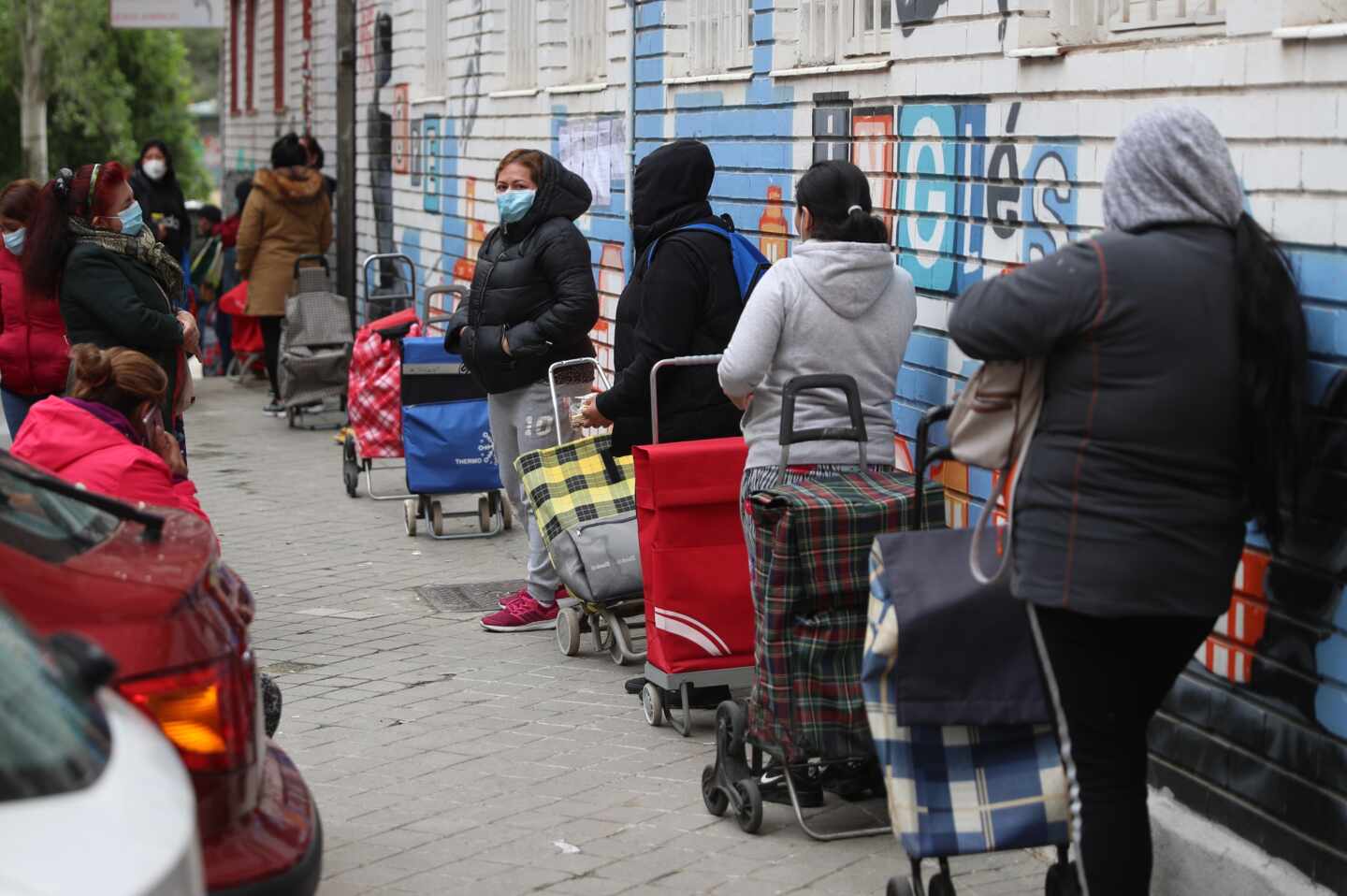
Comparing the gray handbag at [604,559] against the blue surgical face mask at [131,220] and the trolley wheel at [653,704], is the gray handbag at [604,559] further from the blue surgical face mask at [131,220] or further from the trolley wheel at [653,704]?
the blue surgical face mask at [131,220]

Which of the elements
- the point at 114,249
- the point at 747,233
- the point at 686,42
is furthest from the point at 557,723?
the point at 686,42

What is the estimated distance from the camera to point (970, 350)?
4023 mm

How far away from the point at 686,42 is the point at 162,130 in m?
41.3

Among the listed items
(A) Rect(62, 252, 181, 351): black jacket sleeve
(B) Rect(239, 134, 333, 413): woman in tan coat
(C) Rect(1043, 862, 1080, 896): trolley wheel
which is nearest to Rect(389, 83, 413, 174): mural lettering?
(B) Rect(239, 134, 333, 413): woman in tan coat

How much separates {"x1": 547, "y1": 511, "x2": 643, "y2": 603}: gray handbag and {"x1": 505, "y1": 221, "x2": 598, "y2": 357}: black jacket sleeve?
121 centimetres

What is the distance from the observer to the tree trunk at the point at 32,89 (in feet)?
137

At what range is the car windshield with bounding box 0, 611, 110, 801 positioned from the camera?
8.71 feet

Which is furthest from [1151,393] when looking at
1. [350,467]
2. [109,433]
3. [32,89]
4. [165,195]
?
[32,89]

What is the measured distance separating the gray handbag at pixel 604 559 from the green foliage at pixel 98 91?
3937cm

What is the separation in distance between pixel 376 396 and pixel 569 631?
3.90m

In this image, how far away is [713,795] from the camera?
18.9 feet

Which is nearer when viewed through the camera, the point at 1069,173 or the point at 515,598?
the point at 1069,173

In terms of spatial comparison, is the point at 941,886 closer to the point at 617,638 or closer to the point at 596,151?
the point at 617,638

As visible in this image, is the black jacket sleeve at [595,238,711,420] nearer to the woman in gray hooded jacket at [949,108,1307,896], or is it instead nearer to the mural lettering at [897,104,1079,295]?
the mural lettering at [897,104,1079,295]
